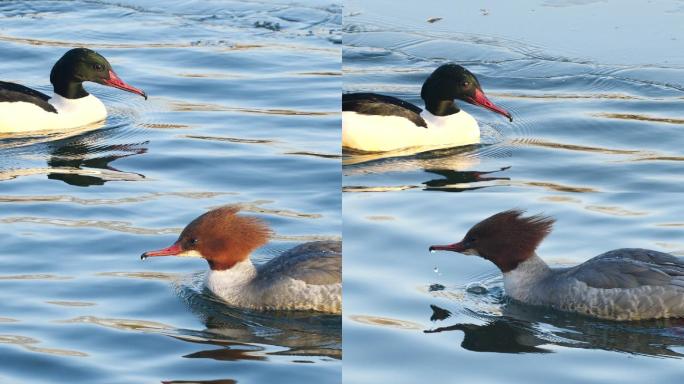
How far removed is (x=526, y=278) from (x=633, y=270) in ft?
1.73

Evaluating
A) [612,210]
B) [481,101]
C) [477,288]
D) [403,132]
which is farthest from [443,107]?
[477,288]

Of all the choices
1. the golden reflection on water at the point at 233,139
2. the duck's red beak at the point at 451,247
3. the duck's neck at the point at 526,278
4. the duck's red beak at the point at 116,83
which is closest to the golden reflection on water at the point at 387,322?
the duck's red beak at the point at 451,247

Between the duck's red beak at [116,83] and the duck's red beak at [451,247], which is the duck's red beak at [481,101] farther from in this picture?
the duck's red beak at [116,83]

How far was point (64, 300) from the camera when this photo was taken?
20.3ft

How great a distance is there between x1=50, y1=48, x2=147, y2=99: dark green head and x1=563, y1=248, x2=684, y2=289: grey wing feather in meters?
4.95

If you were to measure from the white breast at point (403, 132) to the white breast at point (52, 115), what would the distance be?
2371mm

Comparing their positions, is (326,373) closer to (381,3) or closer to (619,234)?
(619,234)

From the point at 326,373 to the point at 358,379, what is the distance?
0.24 meters

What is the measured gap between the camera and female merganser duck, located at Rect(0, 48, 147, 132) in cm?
965

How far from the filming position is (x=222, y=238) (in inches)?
259

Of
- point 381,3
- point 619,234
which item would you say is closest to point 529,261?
point 619,234

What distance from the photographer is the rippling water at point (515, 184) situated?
5.61 metres

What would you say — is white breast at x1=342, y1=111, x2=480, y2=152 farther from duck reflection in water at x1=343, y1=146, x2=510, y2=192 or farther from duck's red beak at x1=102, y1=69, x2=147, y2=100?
duck's red beak at x1=102, y1=69, x2=147, y2=100

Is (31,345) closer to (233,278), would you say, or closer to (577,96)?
(233,278)
